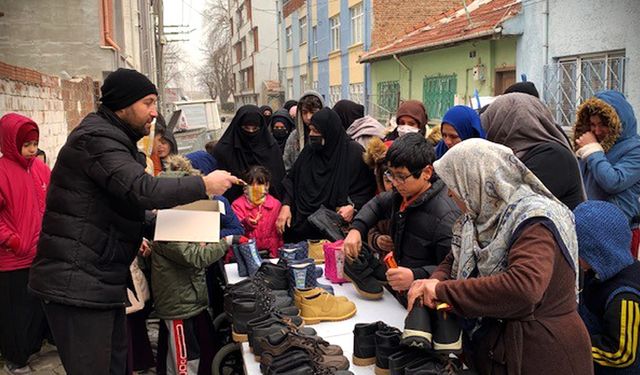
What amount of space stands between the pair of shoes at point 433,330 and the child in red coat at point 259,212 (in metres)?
2.45

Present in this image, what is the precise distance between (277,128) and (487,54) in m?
5.64

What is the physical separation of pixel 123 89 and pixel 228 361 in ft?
6.50

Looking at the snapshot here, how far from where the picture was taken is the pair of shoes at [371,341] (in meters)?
2.35

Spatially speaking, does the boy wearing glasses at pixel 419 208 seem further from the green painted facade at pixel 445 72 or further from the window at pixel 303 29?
the window at pixel 303 29

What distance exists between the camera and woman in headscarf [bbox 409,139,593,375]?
1901 mm

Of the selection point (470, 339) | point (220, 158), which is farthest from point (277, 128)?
point (470, 339)

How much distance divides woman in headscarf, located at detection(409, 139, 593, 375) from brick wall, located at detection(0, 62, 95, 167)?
5177 mm

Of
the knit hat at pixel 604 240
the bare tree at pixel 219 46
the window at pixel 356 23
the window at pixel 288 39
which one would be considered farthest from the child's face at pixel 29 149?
the bare tree at pixel 219 46

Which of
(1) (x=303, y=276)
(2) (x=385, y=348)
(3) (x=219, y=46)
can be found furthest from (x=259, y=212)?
(3) (x=219, y=46)

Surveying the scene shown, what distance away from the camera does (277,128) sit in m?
7.14

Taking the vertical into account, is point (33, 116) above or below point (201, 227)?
above

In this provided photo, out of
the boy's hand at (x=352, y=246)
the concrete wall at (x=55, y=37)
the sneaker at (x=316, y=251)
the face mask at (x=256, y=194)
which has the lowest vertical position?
the sneaker at (x=316, y=251)

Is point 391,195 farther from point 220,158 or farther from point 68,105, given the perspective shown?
point 68,105

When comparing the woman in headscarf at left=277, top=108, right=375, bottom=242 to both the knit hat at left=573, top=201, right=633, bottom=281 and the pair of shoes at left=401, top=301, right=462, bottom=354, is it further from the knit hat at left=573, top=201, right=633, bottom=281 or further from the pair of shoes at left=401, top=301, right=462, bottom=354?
the pair of shoes at left=401, top=301, right=462, bottom=354
